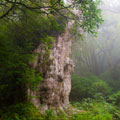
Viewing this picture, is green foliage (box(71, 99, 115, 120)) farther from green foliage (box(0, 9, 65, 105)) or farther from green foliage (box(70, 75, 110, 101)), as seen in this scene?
green foliage (box(70, 75, 110, 101))

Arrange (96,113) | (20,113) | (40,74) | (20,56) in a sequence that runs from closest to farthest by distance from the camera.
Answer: (20,56) < (20,113) < (40,74) < (96,113)

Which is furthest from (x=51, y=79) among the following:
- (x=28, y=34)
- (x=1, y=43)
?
(x=1, y=43)

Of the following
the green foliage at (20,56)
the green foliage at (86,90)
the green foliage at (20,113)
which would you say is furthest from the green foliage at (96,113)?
the green foliage at (86,90)

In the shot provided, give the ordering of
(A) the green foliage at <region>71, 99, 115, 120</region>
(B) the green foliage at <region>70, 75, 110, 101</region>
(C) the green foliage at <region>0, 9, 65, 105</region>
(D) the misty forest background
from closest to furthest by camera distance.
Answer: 1. (C) the green foliage at <region>0, 9, 65, 105</region>
2. (D) the misty forest background
3. (A) the green foliage at <region>71, 99, 115, 120</region>
4. (B) the green foliage at <region>70, 75, 110, 101</region>

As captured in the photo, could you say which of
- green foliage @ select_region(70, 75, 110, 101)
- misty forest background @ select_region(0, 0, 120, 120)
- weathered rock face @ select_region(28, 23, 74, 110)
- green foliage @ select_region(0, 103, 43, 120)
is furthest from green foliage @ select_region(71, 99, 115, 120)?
green foliage @ select_region(70, 75, 110, 101)

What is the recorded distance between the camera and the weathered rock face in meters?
5.21

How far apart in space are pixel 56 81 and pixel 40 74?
0.76 meters

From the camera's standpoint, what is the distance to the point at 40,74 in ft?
17.7

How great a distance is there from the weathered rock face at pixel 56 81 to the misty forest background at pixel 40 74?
36 centimetres

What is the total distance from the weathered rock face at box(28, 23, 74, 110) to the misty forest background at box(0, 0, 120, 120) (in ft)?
1.19

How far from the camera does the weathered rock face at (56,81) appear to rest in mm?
5211

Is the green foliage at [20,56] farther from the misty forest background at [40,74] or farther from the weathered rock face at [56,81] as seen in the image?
the weathered rock face at [56,81]

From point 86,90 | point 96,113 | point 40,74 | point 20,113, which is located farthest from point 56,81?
point 86,90

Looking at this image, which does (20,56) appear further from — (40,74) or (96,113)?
(96,113)
